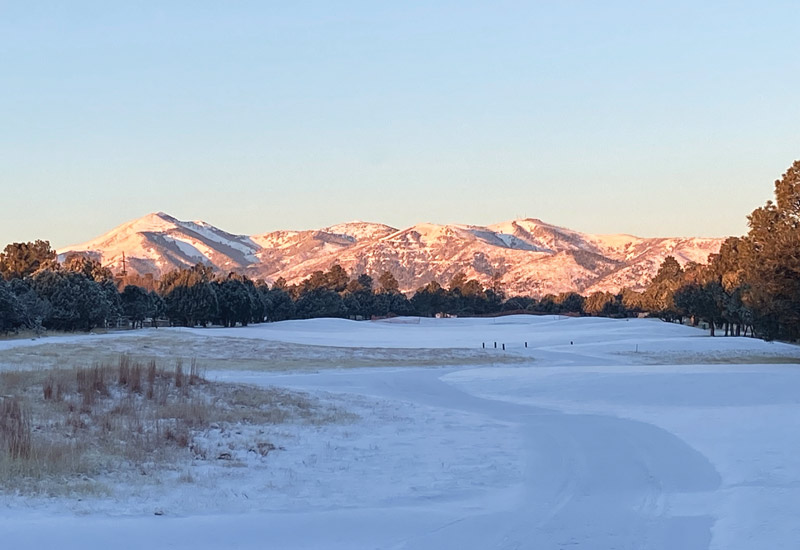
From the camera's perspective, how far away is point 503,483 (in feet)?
Answer: 39.5

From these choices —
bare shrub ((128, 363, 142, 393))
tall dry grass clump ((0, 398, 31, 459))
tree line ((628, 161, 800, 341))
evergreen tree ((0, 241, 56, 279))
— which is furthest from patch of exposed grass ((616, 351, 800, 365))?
evergreen tree ((0, 241, 56, 279))

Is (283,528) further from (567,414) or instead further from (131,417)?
(567,414)

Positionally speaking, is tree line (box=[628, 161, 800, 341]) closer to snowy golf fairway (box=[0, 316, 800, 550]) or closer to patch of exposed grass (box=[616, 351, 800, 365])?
patch of exposed grass (box=[616, 351, 800, 365])

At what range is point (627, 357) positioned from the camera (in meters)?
46.7

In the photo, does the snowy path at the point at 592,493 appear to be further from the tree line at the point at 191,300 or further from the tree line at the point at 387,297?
the tree line at the point at 191,300

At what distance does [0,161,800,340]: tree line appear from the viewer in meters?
39.2

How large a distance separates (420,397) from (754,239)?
22.4m

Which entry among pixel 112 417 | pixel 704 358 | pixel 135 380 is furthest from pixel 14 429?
pixel 704 358

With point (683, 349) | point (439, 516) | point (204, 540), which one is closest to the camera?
point (204, 540)

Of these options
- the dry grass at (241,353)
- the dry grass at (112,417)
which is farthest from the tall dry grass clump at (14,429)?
the dry grass at (241,353)

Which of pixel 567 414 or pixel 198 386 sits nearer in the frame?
pixel 567 414

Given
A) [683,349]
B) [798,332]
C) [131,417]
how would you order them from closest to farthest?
1. [131,417]
2. [798,332]
3. [683,349]

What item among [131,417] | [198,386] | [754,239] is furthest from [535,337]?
[131,417]

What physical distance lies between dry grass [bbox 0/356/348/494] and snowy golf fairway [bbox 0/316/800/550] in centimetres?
93
